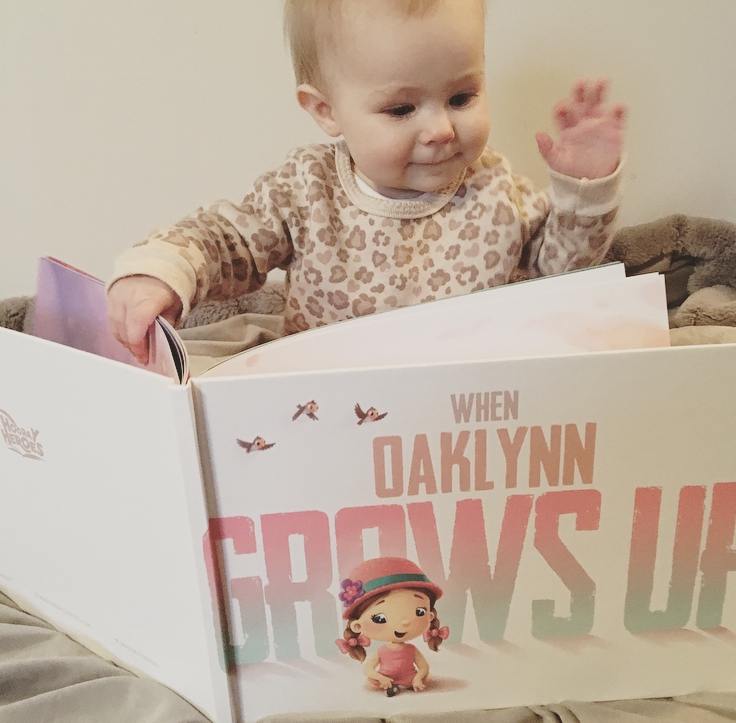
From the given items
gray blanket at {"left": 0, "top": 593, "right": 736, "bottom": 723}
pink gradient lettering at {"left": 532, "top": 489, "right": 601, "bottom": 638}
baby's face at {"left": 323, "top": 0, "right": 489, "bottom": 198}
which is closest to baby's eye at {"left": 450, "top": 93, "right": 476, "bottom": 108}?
baby's face at {"left": 323, "top": 0, "right": 489, "bottom": 198}

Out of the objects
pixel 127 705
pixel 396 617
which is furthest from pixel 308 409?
pixel 127 705

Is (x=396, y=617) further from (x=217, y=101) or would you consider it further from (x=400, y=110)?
(x=217, y=101)

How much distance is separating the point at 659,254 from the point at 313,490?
1.84 feet

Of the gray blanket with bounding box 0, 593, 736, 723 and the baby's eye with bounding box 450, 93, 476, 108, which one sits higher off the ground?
the baby's eye with bounding box 450, 93, 476, 108

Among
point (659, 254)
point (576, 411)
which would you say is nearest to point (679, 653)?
point (576, 411)

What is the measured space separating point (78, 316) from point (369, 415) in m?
0.27

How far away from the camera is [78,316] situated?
542 millimetres

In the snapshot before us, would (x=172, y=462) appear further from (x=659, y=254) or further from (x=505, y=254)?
(x=659, y=254)

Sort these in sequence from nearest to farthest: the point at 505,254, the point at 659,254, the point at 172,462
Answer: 1. the point at 172,462
2. the point at 505,254
3. the point at 659,254

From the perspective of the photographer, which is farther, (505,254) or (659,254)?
(659,254)

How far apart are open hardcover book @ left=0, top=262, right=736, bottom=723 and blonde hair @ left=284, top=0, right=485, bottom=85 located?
25 cm

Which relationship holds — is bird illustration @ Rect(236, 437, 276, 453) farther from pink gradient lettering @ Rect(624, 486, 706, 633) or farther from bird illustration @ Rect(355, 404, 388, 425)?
pink gradient lettering @ Rect(624, 486, 706, 633)

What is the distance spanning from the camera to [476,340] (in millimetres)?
436

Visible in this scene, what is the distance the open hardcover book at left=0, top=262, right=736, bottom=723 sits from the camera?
40 centimetres
